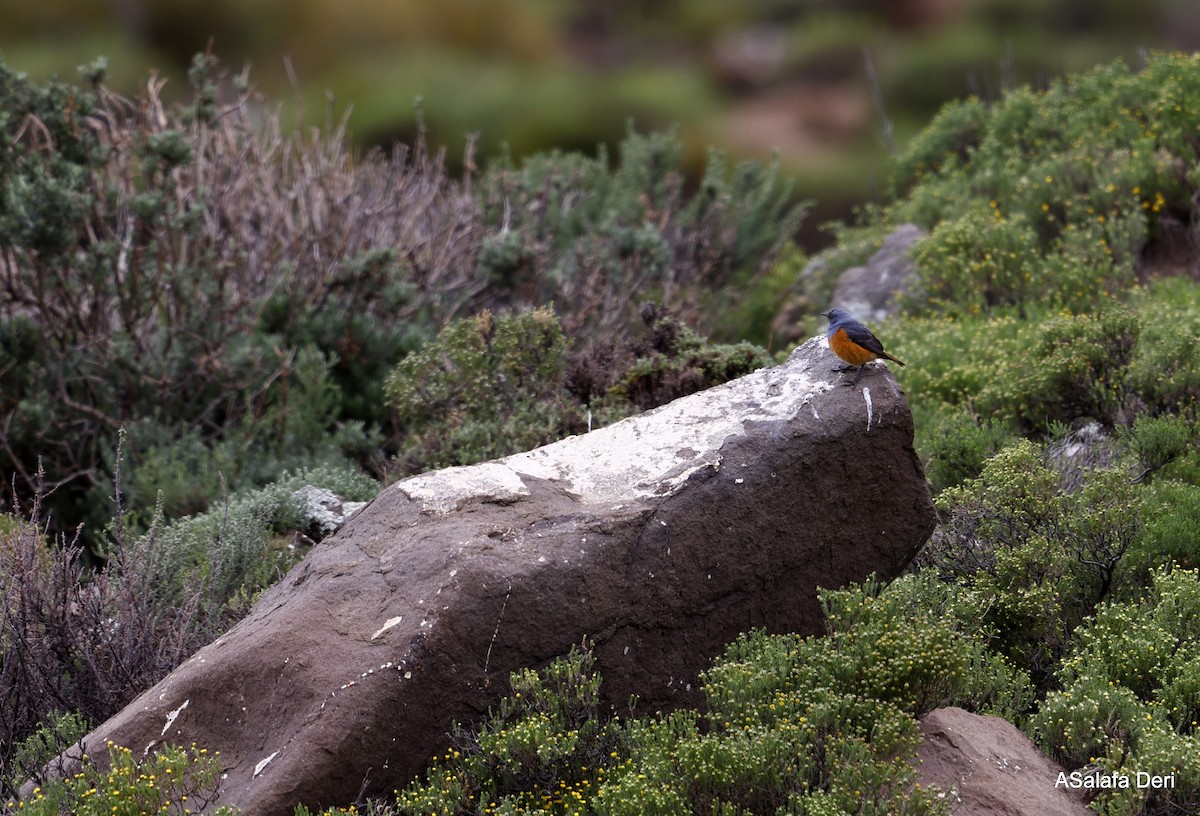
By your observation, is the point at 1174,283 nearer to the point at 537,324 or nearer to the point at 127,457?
the point at 537,324

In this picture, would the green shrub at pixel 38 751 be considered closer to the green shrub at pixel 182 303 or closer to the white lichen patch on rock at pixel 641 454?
the white lichen patch on rock at pixel 641 454

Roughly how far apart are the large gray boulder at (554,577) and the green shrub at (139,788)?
92 mm

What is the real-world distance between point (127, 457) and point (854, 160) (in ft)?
65.7

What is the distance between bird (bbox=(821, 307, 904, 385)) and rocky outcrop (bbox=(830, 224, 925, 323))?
4363 mm

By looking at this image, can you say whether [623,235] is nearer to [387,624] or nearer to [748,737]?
[387,624]

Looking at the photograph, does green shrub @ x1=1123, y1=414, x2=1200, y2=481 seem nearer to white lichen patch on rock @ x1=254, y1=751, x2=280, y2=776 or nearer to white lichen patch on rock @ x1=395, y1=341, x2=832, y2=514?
white lichen patch on rock @ x1=395, y1=341, x2=832, y2=514

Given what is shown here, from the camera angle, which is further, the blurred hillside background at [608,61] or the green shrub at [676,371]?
the blurred hillside background at [608,61]

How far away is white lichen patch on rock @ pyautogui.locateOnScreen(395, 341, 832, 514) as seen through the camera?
468 centimetres

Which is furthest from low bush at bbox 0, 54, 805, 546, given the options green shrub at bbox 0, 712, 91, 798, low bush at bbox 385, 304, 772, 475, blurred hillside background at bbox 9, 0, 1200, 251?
blurred hillside background at bbox 9, 0, 1200, 251

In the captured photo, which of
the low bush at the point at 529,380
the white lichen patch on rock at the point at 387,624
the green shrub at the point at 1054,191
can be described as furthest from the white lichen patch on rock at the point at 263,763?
the green shrub at the point at 1054,191

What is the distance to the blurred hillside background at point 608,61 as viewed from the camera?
24.0 metres

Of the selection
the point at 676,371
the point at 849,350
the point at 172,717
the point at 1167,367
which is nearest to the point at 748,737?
the point at 849,350

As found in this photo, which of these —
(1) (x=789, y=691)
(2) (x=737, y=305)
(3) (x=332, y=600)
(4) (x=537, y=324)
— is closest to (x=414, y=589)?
(3) (x=332, y=600)

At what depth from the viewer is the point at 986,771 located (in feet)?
13.7
